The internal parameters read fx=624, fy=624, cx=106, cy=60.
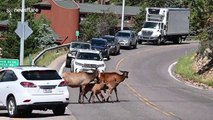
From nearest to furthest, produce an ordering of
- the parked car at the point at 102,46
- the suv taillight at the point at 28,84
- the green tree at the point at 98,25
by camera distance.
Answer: the suv taillight at the point at 28,84, the parked car at the point at 102,46, the green tree at the point at 98,25

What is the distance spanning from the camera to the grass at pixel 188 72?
41250 millimetres

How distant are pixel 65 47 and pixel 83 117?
3986 centimetres

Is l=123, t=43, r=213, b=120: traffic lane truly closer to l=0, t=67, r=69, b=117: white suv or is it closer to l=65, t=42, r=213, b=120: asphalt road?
l=65, t=42, r=213, b=120: asphalt road

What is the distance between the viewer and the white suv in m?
19.5

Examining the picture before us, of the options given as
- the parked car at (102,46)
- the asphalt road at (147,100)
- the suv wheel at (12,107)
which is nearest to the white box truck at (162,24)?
the asphalt road at (147,100)

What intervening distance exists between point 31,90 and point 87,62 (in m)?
20.6

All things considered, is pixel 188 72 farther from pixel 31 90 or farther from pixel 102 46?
pixel 31 90

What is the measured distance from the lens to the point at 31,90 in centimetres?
1948

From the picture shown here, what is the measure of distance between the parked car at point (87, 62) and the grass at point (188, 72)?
21.6 feet

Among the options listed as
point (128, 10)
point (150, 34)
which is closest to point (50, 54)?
point (150, 34)

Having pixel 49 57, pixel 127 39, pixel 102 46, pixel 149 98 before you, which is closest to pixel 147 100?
pixel 149 98

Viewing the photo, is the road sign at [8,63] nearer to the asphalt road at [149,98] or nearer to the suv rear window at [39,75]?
the asphalt road at [149,98]

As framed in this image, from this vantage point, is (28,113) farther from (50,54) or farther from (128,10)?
(128,10)

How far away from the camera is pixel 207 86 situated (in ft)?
128
